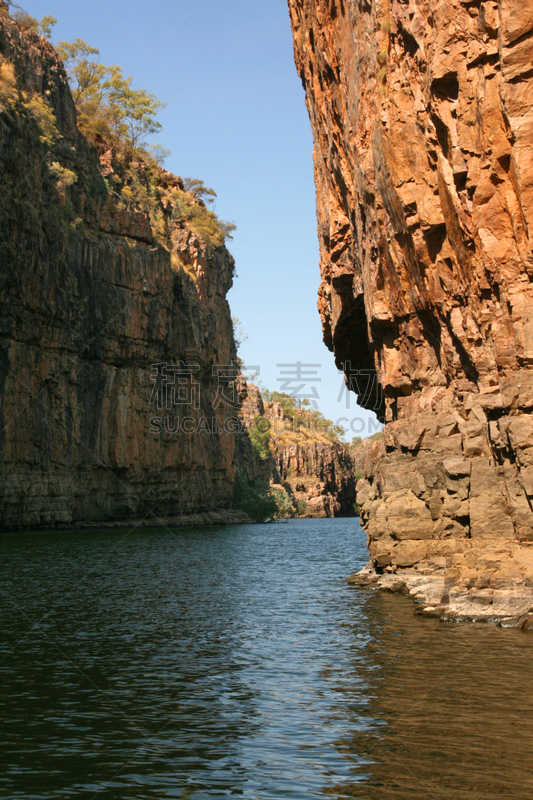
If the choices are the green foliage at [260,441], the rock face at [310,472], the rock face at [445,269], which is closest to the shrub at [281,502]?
the green foliage at [260,441]

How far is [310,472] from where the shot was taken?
15512 centimetres

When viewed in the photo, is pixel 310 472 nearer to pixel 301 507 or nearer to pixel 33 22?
pixel 301 507

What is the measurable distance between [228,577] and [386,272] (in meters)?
14.9

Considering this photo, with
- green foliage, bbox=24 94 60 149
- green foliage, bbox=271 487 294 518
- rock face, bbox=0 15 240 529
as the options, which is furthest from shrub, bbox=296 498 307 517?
green foliage, bbox=24 94 60 149

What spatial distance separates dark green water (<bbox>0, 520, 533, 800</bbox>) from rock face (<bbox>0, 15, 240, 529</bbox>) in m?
33.8

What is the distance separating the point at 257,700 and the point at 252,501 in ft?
293

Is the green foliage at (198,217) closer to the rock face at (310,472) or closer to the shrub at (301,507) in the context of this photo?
the rock face at (310,472)

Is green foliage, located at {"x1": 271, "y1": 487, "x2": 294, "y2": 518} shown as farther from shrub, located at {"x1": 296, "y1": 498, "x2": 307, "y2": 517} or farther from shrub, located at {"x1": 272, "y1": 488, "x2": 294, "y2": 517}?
shrub, located at {"x1": 296, "y1": 498, "x2": 307, "y2": 517}

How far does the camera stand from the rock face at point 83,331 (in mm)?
54406

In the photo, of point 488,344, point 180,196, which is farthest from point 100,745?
point 180,196

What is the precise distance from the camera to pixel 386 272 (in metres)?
29.5

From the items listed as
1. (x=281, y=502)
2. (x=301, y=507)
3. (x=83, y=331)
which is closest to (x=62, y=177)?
(x=83, y=331)

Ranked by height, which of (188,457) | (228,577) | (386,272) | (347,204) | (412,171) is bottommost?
(228,577)

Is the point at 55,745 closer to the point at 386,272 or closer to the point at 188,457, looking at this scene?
the point at 386,272
